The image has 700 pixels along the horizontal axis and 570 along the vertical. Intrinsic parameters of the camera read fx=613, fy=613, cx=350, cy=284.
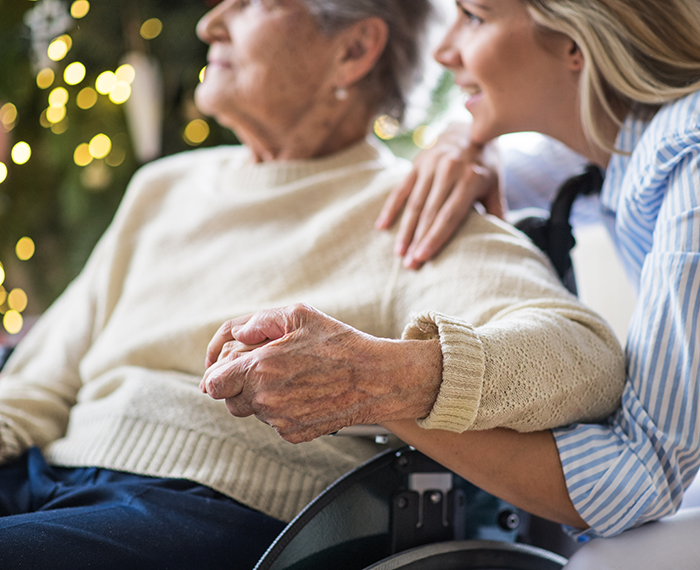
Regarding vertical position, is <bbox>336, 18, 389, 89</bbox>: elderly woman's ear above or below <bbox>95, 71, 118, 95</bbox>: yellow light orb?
above

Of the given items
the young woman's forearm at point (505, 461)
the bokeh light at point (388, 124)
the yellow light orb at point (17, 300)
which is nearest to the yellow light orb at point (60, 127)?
the yellow light orb at point (17, 300)

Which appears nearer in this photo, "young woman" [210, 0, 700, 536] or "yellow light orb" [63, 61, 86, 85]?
"young woman" [210, 0, 700, 536]

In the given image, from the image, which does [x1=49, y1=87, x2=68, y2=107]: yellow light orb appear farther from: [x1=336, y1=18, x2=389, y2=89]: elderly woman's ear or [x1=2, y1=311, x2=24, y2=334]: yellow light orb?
[x1=336, y1=18, x2=389, y2=89]: elderly woman's ear

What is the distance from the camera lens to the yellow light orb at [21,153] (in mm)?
2241

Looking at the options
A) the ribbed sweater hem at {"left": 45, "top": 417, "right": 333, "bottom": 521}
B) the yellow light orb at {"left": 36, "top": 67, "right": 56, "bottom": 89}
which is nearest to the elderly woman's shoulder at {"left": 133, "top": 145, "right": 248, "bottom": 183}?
the ribbed sweater hem at {"left": 45, "top": 417, "right": 333, "bottom": 521}

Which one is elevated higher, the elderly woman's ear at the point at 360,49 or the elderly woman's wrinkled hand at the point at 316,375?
the elderly woman's ear at the point at 360,49

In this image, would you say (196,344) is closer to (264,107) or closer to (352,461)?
(352,461)

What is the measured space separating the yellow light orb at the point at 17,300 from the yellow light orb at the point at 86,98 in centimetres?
80

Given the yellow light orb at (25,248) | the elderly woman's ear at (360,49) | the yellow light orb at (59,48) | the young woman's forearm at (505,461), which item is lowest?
the yellow light orb at (25,248)

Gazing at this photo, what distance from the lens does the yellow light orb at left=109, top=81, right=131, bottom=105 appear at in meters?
2.07

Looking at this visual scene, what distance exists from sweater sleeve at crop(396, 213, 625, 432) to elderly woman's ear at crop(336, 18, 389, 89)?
21.2 inches

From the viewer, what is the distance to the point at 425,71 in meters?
1.33

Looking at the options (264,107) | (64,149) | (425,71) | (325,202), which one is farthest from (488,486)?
(64,149)

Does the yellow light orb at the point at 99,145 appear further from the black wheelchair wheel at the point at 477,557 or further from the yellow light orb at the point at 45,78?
the black wheelchair wheel at the point at 477,557
